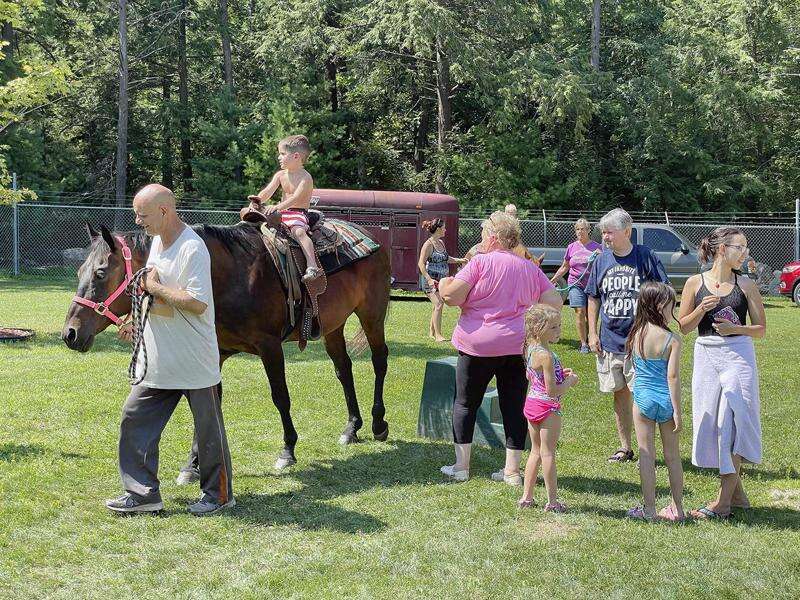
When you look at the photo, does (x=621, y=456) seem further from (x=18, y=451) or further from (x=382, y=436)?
(x=18, y=451)

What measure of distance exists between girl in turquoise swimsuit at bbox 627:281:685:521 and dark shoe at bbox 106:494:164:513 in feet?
9.82

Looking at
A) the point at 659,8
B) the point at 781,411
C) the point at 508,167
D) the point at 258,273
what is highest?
the point at 659,8

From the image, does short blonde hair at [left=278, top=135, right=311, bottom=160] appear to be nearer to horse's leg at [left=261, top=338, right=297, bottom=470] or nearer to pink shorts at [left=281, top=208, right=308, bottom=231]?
pink shorts at [left=281, top=208, right=308, bottom=231]

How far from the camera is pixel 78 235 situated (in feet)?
89.1

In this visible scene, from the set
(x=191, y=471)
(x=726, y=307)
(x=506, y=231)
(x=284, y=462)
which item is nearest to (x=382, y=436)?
(x=284, y=462)

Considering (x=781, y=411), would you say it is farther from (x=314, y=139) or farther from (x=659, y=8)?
(x=659, y=8)

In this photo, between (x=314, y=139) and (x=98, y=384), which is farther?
(x=314, y=139)

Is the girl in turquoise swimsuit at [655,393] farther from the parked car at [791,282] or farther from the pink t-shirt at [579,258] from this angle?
the parked car at [791,282]

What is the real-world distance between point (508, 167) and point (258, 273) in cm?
2511

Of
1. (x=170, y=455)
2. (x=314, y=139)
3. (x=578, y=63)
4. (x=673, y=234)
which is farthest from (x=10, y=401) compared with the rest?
(x=578, y=63)

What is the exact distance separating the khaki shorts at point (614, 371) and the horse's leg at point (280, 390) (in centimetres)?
242

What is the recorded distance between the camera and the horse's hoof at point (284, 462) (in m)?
6.59

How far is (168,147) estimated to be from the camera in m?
34.6

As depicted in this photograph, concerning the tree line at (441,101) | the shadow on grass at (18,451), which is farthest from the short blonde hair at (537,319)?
the tree line at (441,101)
